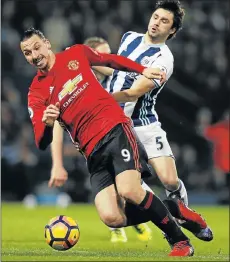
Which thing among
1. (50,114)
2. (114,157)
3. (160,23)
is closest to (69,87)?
(50,114)

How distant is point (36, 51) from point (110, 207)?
1541 millimetres

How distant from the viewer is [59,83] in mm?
8070

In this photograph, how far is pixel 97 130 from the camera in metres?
8.02

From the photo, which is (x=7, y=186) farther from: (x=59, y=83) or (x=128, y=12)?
(x=59, y=83)

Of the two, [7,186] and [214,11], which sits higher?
[214,11]

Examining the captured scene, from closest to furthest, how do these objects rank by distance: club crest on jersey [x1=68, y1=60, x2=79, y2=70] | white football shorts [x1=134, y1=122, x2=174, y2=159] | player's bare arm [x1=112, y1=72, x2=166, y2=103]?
1. club crest on jersey [x1=68, y1=60, x2=79, y2=70]
2. player's bare arm [x1=112, y1=72, x2=166, y2=103]
3. white football shorts [x1=134, y1=122, x2=174, y2=159]

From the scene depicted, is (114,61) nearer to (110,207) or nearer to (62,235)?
(110,207)

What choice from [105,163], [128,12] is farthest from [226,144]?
[105,163]

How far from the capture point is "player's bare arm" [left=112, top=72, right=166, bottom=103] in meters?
8.71

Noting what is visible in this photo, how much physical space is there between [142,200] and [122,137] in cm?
59

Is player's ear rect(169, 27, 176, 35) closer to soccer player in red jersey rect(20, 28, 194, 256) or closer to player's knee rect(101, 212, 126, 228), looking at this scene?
soccer player in red jersey rect(20, 28, 194, 256)

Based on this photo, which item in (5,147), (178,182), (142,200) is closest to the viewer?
(142,200)

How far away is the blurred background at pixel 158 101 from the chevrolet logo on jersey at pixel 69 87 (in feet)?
33.3

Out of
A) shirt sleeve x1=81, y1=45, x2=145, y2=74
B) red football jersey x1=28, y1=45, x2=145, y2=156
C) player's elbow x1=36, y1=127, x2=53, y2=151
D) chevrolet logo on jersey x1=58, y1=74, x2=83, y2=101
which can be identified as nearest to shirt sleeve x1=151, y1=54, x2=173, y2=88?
shirt sleeve x1=81, y1=45, x2=145, y2=74
